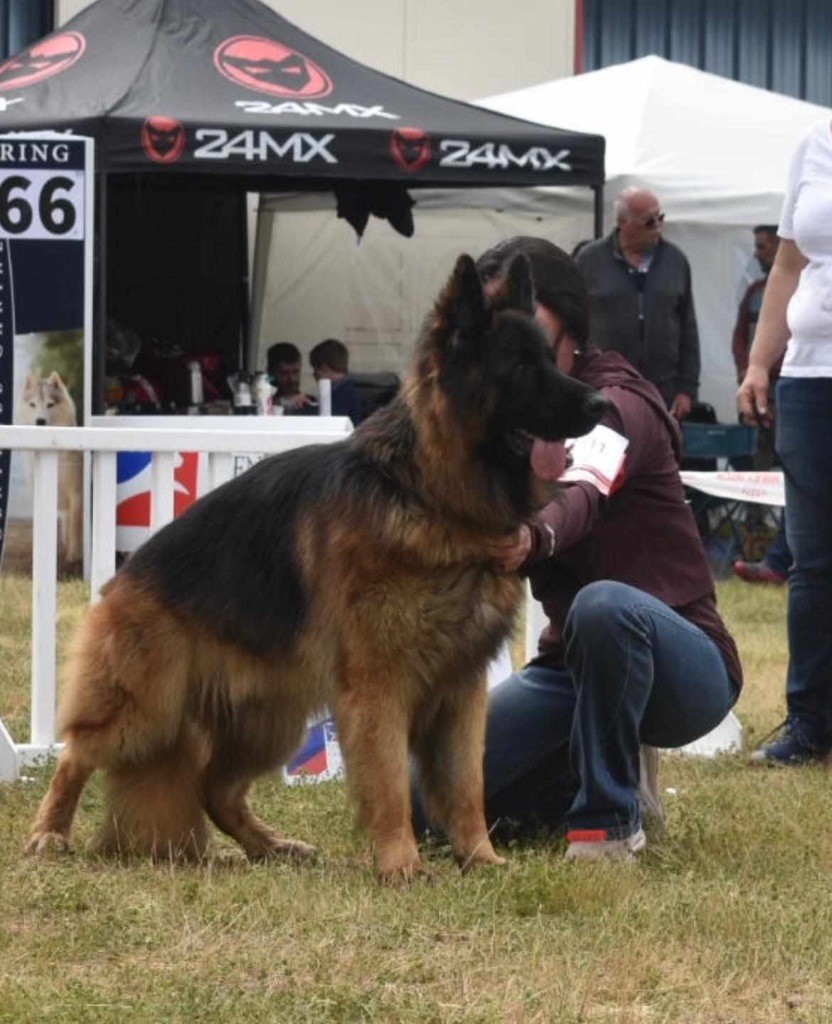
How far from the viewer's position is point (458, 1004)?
10.8ft

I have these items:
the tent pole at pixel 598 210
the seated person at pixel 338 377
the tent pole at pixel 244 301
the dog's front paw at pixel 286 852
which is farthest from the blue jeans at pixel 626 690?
the tent pole at pixel 244 301

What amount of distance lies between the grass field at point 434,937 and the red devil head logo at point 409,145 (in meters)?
6.61

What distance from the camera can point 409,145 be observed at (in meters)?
11.0

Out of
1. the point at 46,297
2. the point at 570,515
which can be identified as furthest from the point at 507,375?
the point at 46,297

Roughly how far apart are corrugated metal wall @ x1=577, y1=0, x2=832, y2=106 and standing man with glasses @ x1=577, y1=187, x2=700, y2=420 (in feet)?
28.8

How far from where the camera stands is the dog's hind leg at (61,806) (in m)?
4.58

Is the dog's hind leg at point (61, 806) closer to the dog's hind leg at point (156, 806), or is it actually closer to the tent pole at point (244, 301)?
the dog's hind leg at point (156, 806)

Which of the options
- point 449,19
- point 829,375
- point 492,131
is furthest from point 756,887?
point 449,19

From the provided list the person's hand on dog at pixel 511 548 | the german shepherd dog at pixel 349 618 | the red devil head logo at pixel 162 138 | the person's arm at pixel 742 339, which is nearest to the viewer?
the german shepherd dog at pixel 349 618

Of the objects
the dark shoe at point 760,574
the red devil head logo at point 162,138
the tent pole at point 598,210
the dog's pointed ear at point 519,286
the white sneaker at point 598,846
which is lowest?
the dark shoe at point 760,574

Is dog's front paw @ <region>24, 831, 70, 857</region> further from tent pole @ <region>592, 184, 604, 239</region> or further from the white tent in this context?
the white tent

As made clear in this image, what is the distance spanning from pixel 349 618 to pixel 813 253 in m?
2.45

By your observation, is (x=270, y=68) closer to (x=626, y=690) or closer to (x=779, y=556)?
(x=779, y=556)

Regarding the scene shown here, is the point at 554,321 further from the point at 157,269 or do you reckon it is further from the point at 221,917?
the point at 157,269
